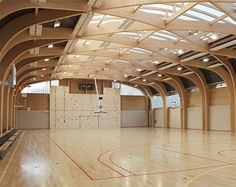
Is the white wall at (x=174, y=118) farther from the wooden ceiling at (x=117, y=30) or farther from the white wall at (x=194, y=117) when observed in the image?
the wooden ceiling at (x=117, y=30)

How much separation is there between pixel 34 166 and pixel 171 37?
1656cm

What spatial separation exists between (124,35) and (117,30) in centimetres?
405

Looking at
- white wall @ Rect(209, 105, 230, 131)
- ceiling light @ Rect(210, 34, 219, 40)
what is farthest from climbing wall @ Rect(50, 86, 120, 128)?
ceiling light @ Rect(210, 34, 219, 40)

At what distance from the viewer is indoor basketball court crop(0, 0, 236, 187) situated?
33.2 feet

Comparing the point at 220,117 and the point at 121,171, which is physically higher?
the point at 220,117

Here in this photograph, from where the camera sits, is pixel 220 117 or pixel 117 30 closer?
pixel 117 30

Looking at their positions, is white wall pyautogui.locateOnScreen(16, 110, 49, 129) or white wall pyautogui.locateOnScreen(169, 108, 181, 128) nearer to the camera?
white wall pyautogui.locateOnScreen(169, 108, 181, 128)

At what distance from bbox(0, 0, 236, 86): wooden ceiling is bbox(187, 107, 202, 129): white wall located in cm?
792

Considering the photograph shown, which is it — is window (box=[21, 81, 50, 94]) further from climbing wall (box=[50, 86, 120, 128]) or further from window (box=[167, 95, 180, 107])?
window (box=[167, 95, 180, 107])

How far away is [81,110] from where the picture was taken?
46375mm

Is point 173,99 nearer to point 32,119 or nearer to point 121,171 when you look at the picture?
point 32,119

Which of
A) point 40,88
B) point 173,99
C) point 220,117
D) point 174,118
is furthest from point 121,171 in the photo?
point 40,88

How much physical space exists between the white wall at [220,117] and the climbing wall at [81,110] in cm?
1777

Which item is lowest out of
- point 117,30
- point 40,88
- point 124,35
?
point 40,88
